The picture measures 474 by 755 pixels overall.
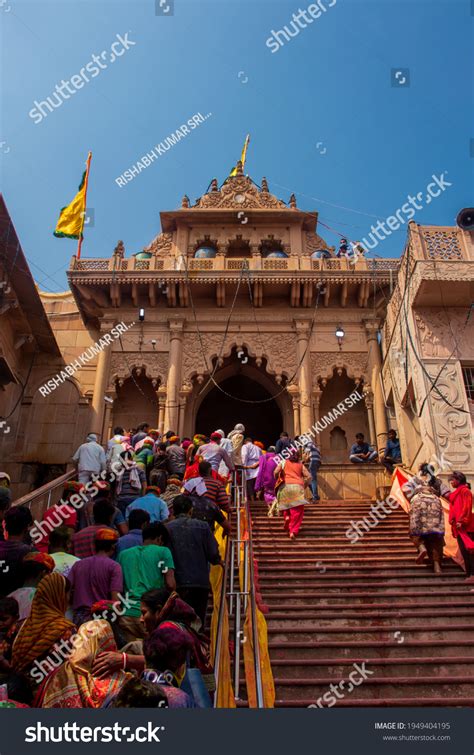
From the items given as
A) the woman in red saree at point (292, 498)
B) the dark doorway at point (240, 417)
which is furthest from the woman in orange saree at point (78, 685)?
the dark doorway at point (240, 417)

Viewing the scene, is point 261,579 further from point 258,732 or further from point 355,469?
point 355,469

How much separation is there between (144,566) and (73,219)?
47.9ft

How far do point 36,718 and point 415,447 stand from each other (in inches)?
402

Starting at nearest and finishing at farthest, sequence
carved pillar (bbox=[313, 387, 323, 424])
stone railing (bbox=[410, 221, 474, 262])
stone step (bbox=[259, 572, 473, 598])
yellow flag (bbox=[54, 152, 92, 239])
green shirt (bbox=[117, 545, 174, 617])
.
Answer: green shirt (bbox=[117, 545, 174, 617])
stone step (bbox=[259, 572, 473, 598])
stone railing (bbox=[410, 221, 474, 262])
carved pillar (bbox=[313, 387, 323, 424])
yellow flag (bbox=[54, 152, 92, 239])

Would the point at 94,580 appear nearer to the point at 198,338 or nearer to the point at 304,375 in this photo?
the point at 304,375

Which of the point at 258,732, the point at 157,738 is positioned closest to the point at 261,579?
the point at 258,732

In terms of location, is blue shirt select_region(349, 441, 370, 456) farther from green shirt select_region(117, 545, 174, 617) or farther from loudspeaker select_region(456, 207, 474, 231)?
green shirt select_region(117, 545, 174, 617)

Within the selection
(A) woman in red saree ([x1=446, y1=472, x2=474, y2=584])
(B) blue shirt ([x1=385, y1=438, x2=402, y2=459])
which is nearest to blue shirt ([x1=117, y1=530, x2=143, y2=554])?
(A) woman in red saree ([x1=446, y1=472, x2=474, y2=584])

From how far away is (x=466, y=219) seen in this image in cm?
1172

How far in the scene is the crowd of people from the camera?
289 centimetres

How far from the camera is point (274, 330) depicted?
16.0 metres

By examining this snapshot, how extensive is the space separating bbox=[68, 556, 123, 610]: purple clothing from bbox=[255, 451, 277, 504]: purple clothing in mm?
6683

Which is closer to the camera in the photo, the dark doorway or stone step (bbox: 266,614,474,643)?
stone step (bbox: 266,614,474,643)

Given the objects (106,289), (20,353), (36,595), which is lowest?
(36,595)
